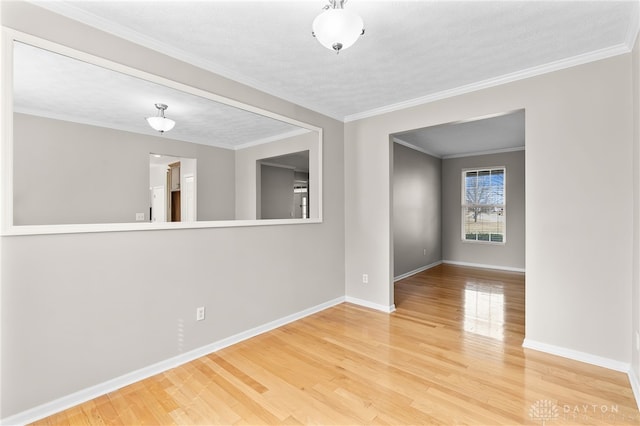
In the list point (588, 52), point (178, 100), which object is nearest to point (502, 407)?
point (588, 52)

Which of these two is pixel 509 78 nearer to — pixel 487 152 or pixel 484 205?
pixel 487 152

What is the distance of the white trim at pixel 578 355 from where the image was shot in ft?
7.60

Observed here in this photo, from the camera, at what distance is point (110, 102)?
2115mm

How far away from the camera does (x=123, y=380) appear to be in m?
2.13

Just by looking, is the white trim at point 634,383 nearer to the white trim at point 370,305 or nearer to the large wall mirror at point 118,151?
the white trim at point 370,305

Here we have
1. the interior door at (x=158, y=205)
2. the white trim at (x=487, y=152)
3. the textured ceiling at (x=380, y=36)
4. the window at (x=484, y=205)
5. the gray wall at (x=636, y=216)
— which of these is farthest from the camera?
the window at (x=484, y=205)

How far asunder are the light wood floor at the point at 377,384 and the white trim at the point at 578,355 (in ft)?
0.23

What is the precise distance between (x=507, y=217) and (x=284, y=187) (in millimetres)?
5187

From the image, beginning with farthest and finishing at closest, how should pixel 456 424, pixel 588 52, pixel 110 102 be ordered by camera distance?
pixel 588 52, pixel 110 102, pixel 456 424

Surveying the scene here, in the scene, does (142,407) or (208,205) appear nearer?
(142,407)

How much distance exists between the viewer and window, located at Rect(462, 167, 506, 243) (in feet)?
20.9

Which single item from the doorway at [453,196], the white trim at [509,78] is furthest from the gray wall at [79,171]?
the doorway at [453,196]

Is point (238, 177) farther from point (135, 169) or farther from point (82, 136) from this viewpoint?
point (82, 136)

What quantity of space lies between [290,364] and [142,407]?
103 centimetres
